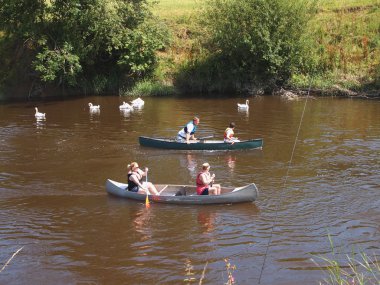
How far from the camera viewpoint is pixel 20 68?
38.6m

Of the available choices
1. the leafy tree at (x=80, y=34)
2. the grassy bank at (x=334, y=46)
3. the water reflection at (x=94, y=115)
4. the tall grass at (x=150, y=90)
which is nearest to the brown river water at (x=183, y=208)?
the water reflection at (x=94, y=115)

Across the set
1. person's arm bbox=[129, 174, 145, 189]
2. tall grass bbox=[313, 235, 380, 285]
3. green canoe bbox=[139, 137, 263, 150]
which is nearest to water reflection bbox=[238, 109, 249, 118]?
green canoe bbox=[139, 137, 263, 150]

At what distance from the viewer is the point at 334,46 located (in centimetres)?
3866

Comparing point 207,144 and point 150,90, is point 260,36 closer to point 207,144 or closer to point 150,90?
point 150,90

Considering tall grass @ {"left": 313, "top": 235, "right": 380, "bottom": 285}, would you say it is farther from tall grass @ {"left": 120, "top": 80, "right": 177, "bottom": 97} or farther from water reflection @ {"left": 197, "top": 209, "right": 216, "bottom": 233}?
tall grass @ {"left": 120, "top": 80, "right": 177, "bottom": 97}

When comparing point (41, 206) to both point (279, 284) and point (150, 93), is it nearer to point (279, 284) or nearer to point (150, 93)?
point (279, 284)

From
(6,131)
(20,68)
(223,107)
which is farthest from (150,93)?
(6,131)

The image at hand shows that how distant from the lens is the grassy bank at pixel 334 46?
36.3m

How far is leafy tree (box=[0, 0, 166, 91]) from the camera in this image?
34.4 metres

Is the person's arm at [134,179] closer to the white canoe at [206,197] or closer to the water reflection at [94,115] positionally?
the white canoe at [206,197]

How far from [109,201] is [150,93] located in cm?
2251

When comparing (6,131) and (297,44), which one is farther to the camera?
(297,44)

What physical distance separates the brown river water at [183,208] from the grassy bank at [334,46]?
9.13 metres

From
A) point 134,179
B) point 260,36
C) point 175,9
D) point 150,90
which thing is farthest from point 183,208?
point 175,9
